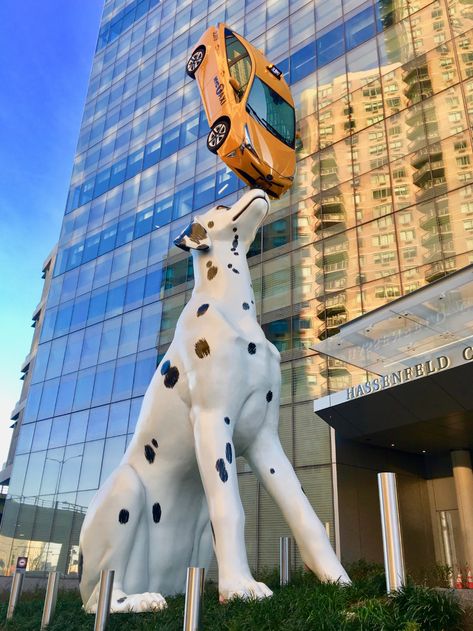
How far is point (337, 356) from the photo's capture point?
15.2 meters

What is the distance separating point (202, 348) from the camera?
16.3 ft

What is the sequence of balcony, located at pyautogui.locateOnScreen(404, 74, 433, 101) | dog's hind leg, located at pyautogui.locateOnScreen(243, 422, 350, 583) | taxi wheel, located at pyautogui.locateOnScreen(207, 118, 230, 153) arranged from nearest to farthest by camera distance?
dog's hind leg, located at pyautogui.locateOnScreen(243, 422, 350, 583) < taxi wheel, located at pyautogui.locateOnScreen(207, 118, 230, 153) < balcony, located at pyautogui.locateOnScreen(404, 74, 433, 101)

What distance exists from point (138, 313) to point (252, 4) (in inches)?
646

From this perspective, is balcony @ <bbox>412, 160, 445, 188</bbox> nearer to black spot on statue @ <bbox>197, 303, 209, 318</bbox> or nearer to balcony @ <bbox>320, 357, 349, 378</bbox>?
balcony @ <bbox>320, 357, 349, 378</bbox>

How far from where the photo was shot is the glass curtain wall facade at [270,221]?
56.0 feet

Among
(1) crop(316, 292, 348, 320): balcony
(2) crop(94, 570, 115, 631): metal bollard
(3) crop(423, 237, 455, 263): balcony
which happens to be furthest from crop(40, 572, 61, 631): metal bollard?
(3) crop(423, 237, 455, 263): balcony

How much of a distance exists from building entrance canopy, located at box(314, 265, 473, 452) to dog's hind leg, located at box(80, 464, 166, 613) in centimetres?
872

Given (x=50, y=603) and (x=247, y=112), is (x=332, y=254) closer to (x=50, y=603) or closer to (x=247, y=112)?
(x=247, y=112)

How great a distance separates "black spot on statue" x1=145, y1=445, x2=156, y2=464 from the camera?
511 cm

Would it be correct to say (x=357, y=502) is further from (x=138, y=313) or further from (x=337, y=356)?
(x=138, y=313)

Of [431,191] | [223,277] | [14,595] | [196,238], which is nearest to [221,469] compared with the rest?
[223,277]

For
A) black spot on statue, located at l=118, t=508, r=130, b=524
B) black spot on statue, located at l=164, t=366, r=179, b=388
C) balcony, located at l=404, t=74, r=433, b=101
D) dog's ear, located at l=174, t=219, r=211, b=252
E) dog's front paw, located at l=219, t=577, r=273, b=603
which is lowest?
dog's front paw, located at l=219, t=577, r=273, b=603

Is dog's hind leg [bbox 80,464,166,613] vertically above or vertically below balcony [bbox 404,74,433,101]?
below

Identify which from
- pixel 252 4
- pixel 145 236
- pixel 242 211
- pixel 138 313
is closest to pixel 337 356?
pixel 242 211
